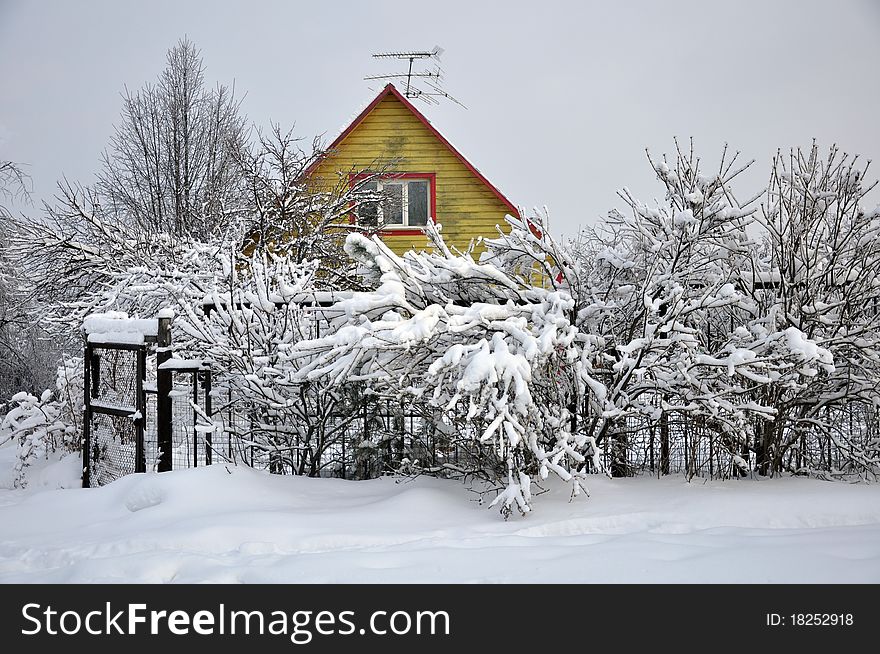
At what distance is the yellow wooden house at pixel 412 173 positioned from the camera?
15.6 meters

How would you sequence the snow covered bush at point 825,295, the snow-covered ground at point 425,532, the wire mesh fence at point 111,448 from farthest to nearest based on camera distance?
1. the wire mesh fence at point 111,448
2. the snow covered bush at point 825,295
3. the snow-covered ground at point 425,532

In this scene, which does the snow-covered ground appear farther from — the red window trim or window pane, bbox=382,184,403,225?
window pane, bbox=382,184,403,225

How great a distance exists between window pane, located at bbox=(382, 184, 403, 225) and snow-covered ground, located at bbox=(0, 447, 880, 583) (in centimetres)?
1058

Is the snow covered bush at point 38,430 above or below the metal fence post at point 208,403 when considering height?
below

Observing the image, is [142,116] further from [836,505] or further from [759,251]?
[836,505]

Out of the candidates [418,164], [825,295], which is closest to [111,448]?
[825,295]

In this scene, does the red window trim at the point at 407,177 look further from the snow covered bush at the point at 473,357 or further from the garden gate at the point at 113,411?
the snow covered bush at the point at 473,357

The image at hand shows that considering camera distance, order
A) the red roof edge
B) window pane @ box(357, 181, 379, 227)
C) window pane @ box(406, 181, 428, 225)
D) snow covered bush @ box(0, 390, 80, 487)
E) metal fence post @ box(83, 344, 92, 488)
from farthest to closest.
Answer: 1. window pane @ box(406, 181, 428, 225)
2. the red roof edge
3. window pane @ box(357, 181, 379, 227)
4. snow covered bush @ box(0, 390, 80, 487)
5. metal fence post @ box(83, 344, 92, 488)

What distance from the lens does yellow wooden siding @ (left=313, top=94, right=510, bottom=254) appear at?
15656 millimetres

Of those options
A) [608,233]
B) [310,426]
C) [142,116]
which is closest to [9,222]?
[142,116]

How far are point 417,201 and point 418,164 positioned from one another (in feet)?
2.56

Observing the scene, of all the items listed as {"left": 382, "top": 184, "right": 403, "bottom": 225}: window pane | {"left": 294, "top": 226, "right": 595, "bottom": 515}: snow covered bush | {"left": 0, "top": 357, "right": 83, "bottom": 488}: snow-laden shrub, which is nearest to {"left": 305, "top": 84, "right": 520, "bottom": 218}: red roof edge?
{"left": 382, "top": 184, "right": 403, "bottom": 225}: window pane

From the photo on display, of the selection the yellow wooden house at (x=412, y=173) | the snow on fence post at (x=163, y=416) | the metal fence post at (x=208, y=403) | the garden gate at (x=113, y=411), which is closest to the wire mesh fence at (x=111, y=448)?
the garden gate at (x=113, y=411)

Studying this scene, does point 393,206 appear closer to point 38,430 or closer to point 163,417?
point 38,430
